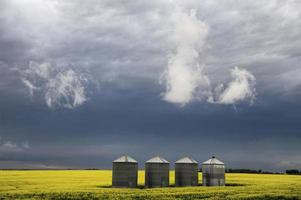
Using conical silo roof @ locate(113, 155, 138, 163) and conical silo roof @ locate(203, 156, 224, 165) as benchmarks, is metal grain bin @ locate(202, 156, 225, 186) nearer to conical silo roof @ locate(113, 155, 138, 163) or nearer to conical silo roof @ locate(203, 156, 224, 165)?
conical silo roof @ locate(203, 156, 224, 165)

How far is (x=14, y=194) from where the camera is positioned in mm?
50281

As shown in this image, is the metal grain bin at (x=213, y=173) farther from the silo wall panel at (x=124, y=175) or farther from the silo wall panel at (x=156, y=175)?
the silo wall panel at (x=124, y=175)

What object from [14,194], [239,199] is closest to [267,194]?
[239,199]

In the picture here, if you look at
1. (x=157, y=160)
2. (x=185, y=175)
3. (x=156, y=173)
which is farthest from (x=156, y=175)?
(x=185, y=175)

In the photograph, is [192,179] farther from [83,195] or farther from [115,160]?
[83,195]

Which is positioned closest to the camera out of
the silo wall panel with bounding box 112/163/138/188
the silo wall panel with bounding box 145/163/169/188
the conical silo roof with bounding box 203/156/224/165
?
the silo wall panel with bounding box 112/163/138/188

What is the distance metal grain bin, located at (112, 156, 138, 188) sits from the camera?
208 ft

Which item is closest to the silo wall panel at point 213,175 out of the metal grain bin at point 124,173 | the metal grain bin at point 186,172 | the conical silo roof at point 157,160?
the metal grain bin at point 186,172

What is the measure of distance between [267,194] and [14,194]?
99.4ft

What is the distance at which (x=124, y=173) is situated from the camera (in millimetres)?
63656

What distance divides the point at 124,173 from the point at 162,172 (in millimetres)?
6332

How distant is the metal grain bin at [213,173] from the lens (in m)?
68.0

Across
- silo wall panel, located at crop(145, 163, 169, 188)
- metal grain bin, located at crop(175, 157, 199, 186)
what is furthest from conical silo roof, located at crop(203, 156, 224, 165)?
silo wall panel, located at crop(145, 163, 169, 188)

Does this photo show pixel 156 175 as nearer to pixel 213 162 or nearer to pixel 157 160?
pixel 157 160
